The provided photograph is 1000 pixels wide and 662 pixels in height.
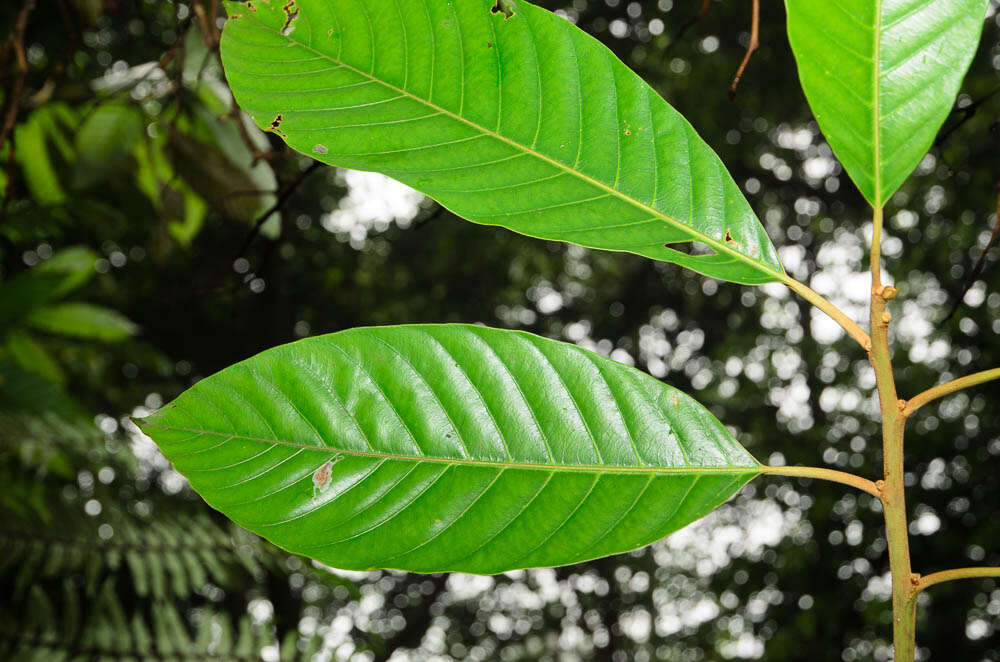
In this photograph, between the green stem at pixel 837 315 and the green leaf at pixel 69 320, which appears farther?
the green leaf at pixel 69 320

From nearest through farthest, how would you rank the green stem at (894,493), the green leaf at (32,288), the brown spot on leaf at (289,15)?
the green stem at (894,493), the brown spot on leaf at (289,15), the green leaf at (32,288)

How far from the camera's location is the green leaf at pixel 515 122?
38 cm

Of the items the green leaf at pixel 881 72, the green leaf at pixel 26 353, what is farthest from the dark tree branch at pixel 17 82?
the green leaf at pixel 26 353

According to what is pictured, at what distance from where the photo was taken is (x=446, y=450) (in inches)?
14.5

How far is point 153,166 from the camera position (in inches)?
45.6

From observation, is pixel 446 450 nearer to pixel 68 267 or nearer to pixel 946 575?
pixel 946 575

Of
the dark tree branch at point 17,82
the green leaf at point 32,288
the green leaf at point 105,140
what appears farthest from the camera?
the green leaf at point 32,288

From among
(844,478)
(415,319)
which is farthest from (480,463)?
(415,319)

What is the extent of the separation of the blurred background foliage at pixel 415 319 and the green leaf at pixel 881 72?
26 centimetres

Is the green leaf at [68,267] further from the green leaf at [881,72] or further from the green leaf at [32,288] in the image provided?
the green leaf at [881,72]

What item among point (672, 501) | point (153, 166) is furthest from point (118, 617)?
point (672, 501)

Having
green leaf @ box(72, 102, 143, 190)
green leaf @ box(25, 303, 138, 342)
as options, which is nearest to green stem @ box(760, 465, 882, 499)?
green leaf @ box(72, 102, 143, 190)

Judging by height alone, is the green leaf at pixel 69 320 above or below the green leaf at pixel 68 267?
below

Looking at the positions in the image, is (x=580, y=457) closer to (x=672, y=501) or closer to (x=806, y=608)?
(x=672, y=501)
